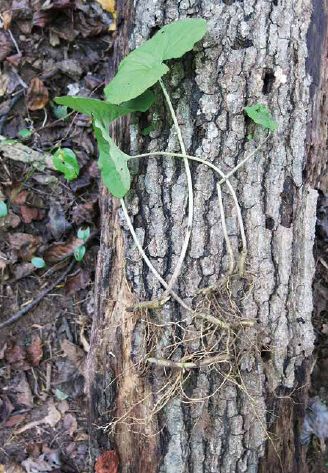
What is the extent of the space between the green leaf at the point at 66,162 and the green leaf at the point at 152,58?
0.78 metres

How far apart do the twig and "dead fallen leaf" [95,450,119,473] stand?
848mm

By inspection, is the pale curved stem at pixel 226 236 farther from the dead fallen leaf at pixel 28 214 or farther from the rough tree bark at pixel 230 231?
the dead fallen leaf at pixel 28 214

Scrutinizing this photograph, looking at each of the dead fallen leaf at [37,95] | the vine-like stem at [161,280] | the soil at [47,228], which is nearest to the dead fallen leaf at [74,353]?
the soil at [47,228]

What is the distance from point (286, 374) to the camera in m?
1.72

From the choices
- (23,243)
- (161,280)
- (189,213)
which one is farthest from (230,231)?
(23,243)

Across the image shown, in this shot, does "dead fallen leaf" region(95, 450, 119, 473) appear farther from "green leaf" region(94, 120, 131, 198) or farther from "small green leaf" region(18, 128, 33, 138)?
"small green leaf" region(18, 128, 33, 138)

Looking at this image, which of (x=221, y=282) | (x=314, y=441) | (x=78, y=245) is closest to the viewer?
(x=221, y=282)

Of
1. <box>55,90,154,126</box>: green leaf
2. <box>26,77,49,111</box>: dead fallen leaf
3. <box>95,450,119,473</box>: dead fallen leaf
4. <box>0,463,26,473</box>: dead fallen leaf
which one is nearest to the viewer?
<box>55,90,154,126</box>: green leaf

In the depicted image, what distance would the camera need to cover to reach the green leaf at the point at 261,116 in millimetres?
1613

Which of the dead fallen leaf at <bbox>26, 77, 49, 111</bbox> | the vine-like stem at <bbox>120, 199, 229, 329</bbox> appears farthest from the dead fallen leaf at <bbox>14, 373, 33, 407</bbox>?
the dead fallen leaf at <bbox>26, 77, 49, 111</bbox>

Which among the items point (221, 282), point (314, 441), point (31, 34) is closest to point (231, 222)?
point (221, 282)

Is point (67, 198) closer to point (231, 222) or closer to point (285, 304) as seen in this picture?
point (231, 222)

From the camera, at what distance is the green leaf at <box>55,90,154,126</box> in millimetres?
1532

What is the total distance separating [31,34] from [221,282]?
5.41ft
